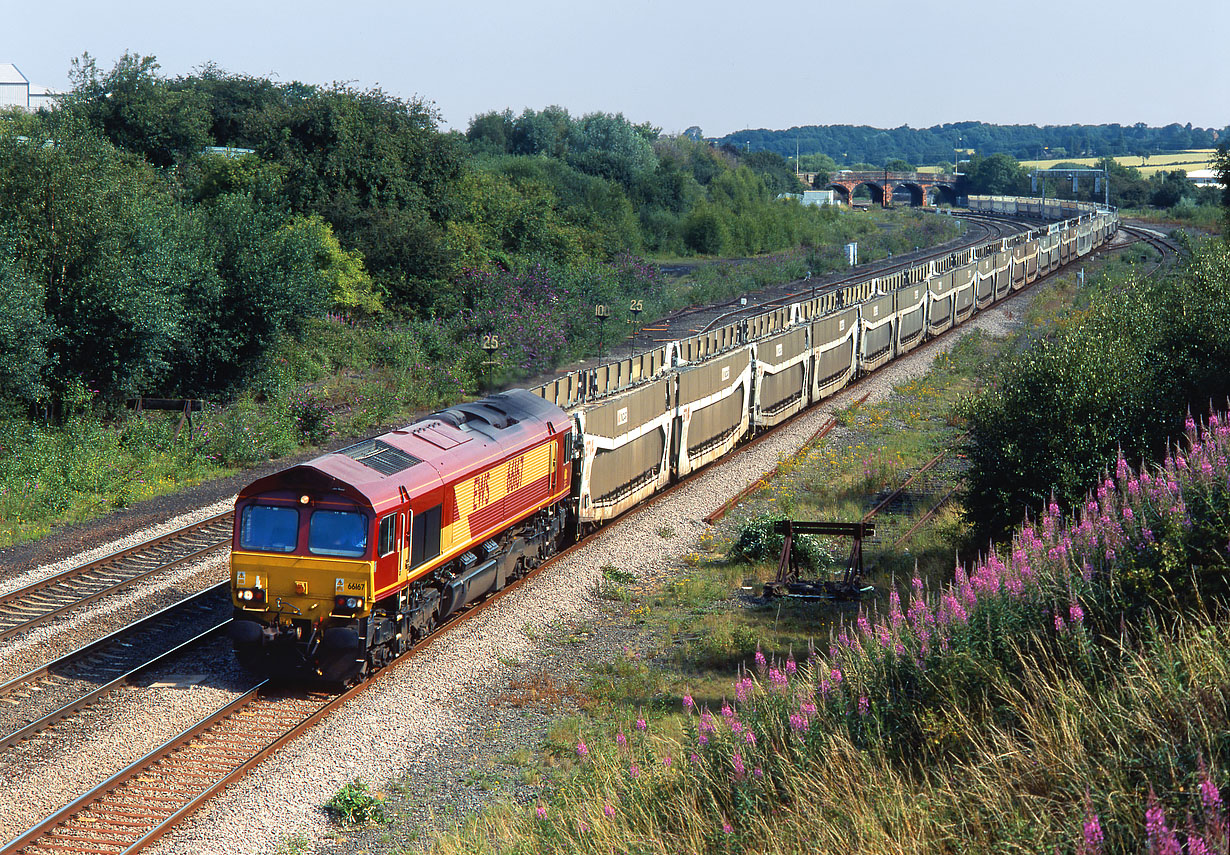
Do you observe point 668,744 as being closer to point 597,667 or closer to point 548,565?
point 597,667

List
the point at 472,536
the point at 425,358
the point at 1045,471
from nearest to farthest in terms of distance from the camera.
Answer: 1. the point at 472,536
2. the point at 1045,471
3. the point at 425,358

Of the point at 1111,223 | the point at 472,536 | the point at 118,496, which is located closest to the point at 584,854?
the point at 472,536

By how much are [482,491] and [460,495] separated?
791 mm

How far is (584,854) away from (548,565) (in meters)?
12.2

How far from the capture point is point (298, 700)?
14.7m

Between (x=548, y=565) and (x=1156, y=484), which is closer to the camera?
(x=1156, y=484)

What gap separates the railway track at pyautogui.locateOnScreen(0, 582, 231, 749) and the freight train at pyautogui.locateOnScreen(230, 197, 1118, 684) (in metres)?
2.14

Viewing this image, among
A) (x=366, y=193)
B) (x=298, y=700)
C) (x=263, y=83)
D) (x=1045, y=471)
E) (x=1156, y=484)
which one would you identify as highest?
(x=263, y=83)

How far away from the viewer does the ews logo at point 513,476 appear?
17984 millimetres

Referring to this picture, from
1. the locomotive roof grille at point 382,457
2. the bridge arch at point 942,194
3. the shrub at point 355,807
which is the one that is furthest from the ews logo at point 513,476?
the bridge arch at point 942,194

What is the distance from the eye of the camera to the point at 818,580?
19.1 m

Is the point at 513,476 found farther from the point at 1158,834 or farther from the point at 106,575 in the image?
the point at 1158,834

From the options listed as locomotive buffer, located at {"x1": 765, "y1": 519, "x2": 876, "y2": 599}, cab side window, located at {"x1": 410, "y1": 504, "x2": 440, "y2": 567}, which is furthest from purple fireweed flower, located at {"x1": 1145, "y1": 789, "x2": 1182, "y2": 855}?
locomotive buffer, located at {"x1": 765, "y1": 519, "x2": 876, "y2": 599}

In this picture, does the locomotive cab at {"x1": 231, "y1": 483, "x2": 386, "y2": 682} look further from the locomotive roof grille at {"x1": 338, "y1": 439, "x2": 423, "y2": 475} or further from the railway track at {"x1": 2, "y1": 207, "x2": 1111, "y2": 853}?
the locomotive roof grille at {"x1": 338, "y1": 439, "x2": 423, "y2": 475}
